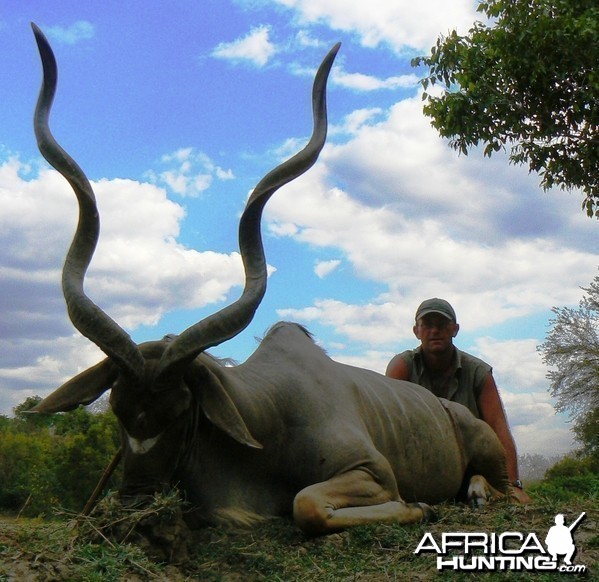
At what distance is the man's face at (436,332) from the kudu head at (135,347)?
2041mm

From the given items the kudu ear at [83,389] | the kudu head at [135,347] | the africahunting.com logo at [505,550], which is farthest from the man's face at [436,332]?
the kudu ear at [83,389]

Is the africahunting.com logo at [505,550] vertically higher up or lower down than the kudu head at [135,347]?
lower down

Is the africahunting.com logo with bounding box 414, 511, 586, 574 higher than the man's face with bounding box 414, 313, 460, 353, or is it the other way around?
the man's face with bounding box 414, 313, 460, 353

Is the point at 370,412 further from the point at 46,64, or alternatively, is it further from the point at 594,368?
the point at 594,368

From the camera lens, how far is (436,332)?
583 centimetres

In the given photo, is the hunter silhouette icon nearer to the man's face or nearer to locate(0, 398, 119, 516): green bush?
the man's face

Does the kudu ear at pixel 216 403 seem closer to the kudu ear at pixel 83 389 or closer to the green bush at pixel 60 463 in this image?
the kudu ear at pixel 83 389

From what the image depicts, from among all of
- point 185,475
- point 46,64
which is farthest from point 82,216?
point 185,475

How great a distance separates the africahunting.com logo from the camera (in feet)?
9.95

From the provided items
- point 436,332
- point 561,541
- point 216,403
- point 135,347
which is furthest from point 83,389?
point 436,332

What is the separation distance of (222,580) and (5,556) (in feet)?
2.52

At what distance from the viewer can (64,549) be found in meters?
3.07

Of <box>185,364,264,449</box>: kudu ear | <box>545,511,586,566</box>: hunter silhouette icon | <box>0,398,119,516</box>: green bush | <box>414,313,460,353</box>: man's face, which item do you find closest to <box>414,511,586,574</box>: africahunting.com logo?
<box>545,511,586,566</box>: hunter silhouette icon

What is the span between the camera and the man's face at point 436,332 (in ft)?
19.1
